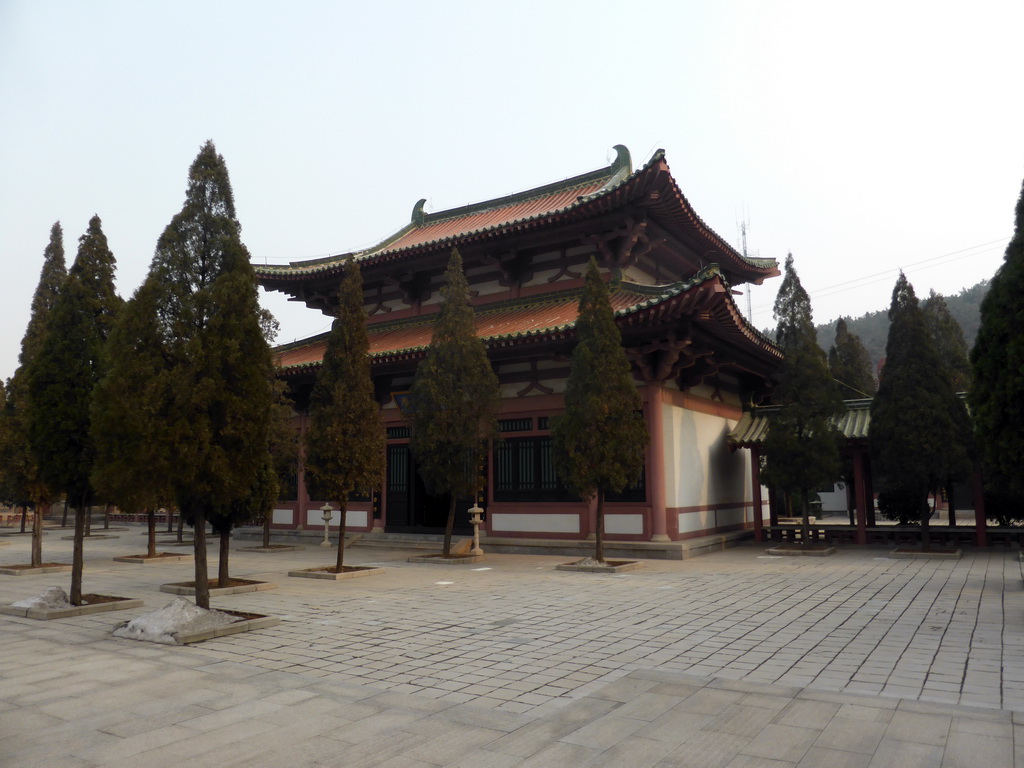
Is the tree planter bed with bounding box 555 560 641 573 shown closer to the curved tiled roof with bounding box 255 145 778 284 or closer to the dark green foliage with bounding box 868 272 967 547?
the dark green foliage with bounding box 868 272 967 547

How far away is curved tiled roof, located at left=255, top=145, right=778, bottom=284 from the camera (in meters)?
17.0

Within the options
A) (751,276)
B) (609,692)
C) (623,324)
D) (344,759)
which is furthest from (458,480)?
(751,276)

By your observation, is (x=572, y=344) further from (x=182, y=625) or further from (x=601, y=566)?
(x=182, y=625)

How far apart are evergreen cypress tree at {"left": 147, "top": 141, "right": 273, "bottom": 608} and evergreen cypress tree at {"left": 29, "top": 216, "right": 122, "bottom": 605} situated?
1793mm

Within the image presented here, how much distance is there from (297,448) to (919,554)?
15.8 metres

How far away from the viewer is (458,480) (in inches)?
615

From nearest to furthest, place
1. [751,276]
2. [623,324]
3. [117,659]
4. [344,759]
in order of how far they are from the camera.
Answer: [344,759] < [117,659] < [623,324] < [751,276]

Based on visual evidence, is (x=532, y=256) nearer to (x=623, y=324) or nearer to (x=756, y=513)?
(x=623, y=324)

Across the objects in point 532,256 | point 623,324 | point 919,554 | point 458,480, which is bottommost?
point 919,554

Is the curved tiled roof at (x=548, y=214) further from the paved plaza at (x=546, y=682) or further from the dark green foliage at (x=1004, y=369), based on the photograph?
the paved plaza at (x=546, y=682)

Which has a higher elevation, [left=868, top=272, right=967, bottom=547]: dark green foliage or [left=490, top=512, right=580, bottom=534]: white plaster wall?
[left=868, top=272, right=967, bottom=547]: dark green foliage

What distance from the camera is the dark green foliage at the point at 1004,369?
356 inches

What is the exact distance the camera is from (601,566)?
14.1 meters

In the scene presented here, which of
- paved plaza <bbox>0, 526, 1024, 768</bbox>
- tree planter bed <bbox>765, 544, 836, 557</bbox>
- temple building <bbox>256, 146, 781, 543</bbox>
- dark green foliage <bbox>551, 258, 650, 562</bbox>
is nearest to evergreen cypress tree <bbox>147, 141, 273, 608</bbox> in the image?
paved plaza <bbox>0, 526, 1024, 768</bbox>
